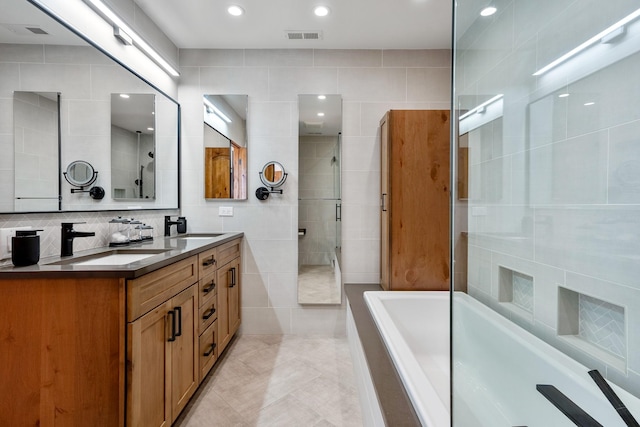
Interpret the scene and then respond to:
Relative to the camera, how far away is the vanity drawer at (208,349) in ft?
6.08

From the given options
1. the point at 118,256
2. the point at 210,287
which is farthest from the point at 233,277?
the point at 118,256

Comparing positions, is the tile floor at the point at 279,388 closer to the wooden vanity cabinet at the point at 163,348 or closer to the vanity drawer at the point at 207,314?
the wooden vanity cabinet at the point at 163,348

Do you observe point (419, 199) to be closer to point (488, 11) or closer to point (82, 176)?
point (488, 11)

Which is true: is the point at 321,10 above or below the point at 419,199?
above

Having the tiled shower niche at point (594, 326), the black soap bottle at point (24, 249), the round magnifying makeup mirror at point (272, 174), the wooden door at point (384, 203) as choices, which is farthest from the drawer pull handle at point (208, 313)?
the tiled shower niche at point (594, 326)

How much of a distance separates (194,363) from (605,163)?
2.12 metres

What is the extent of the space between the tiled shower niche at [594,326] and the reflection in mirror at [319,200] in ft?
5.82

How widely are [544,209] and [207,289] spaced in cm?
189

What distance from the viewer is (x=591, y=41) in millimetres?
1008

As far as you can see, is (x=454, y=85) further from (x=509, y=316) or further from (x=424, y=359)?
(x=424, y=359)

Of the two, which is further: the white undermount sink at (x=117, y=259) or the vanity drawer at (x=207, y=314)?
the vanity drawer at (x=207, y=314)

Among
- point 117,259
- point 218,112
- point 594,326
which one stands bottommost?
point 594,326

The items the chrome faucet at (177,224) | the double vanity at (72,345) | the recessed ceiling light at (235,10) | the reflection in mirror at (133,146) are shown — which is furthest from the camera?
the chrome faucet at (177,224)

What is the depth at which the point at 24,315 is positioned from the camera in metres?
1.13
